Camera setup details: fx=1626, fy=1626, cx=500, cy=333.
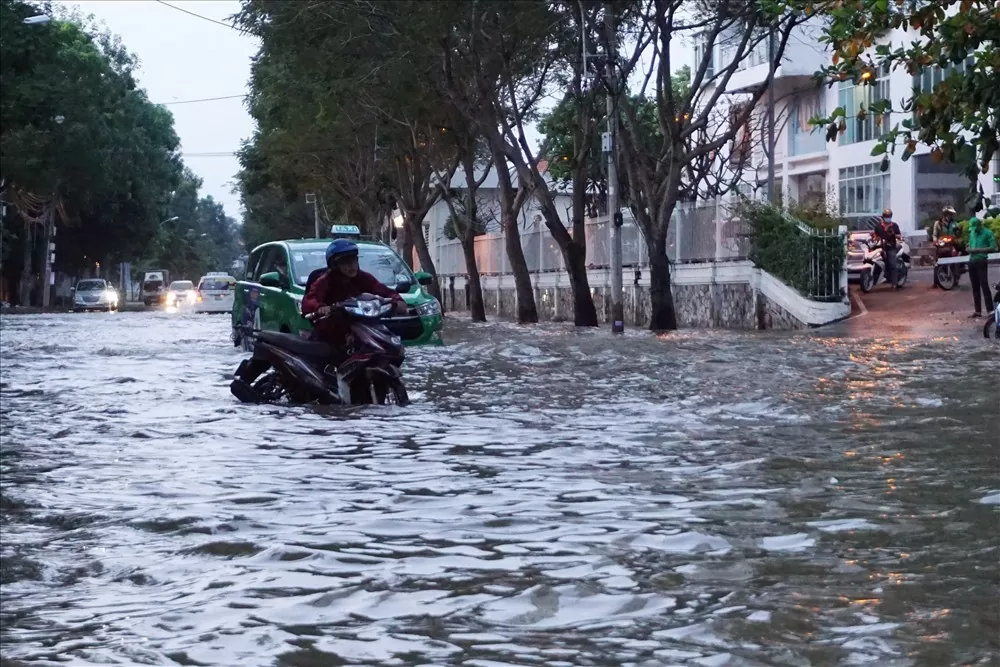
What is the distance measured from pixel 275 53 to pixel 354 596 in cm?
3174

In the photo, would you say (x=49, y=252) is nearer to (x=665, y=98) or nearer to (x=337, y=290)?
(x=665, y=98)

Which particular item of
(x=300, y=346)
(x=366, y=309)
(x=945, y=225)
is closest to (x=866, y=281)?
(x=945, y=225)

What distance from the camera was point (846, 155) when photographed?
53062 millimetres

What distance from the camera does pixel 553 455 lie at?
32.8 ft

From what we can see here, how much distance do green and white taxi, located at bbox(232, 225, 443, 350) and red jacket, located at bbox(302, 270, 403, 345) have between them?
5.28 metres

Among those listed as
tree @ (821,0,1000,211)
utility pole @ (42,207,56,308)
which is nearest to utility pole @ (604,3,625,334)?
tree @ (821,0,1000,211)

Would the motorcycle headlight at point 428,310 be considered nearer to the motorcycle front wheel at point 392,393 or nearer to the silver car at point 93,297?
the motorcycle front wheel at point 392,393

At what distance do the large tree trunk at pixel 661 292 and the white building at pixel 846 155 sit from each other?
35.3 ft

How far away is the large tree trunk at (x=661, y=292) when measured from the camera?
104 feet

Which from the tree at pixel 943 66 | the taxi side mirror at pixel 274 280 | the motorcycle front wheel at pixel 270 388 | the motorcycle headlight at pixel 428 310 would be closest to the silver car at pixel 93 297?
the taxi side mirror at pixel 274 280

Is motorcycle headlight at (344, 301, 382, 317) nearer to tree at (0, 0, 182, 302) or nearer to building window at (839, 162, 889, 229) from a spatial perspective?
tree at (0, 0, 182, 302)

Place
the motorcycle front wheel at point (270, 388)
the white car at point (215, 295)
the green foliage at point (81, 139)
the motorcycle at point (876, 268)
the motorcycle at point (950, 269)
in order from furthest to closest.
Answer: the white car at point (215, 295) → the green foliage at point (81, 139) → the motorcycle at point (876, 268) → the motorcycle at point (950, 269) → the motorcycle front wheel at point (270, 388)

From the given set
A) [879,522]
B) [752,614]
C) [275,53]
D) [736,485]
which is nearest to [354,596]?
[752,614]

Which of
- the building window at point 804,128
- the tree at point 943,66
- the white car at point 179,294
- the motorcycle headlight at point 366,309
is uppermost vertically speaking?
the building window at point 804,128
